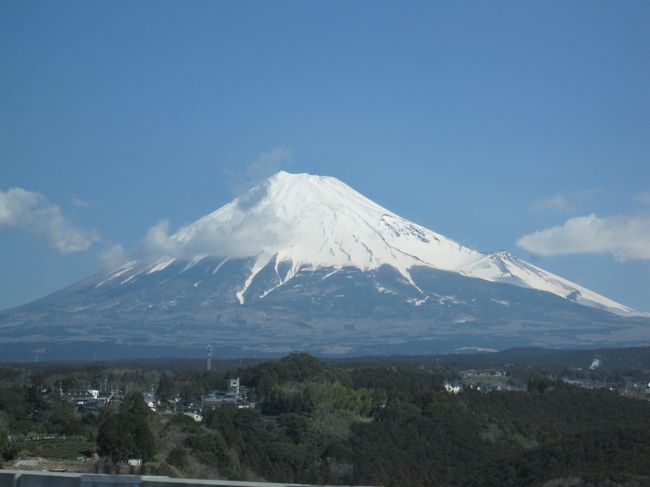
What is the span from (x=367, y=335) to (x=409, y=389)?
295 ft

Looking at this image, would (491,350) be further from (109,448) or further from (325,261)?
(109,448)

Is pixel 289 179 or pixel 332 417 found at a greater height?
pixel 289 179

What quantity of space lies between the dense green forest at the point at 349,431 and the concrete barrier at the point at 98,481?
1068 centimetres

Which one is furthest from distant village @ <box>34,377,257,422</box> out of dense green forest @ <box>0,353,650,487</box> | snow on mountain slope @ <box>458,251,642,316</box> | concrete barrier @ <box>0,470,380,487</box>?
snow on mountain slope @ <box>458,251,642,316</box>

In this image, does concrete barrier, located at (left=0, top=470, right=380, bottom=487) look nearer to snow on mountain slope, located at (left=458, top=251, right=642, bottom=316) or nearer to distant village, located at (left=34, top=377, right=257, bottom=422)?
distant village, located at (left=34, top=377, right=257, bottom=422)

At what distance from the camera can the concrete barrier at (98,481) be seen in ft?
39.5

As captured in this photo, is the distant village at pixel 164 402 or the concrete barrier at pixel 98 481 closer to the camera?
the concrete barrier at pixel 98 481

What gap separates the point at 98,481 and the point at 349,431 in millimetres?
32951

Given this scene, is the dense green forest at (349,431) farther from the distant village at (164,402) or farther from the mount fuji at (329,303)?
the mount fuji at (329,303)

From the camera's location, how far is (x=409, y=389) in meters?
57.2

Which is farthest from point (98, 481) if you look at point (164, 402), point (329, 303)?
point (329, 303)

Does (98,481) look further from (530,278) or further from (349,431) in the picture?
(530,278)

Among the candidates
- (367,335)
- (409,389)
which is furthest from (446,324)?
(409,389)

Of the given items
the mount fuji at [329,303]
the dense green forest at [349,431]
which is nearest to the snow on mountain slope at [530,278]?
the mount fuji at [329,303]
